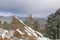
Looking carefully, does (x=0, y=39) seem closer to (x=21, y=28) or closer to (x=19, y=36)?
(x=19, y=36)

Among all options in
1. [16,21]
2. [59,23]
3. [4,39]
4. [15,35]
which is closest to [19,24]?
[16,21]

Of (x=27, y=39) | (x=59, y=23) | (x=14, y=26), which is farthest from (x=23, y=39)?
(x=14, y=26)

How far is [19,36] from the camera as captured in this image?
26.1 m

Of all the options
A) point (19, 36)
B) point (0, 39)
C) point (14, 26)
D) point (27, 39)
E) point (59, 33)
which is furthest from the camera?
point (14, 26)

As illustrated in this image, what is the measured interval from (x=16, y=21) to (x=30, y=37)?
23.9 ft

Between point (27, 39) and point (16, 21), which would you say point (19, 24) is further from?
point (27, 39)

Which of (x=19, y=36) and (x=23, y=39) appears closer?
(x=23, y=39)

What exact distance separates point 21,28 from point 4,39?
8.80 metres

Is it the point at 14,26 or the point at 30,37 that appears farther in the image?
the point at 14,26

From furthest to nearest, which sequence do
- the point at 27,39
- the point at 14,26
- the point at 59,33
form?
the point at 14,26, the point at 27,39, the point at 59,33

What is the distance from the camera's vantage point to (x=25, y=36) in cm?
2539

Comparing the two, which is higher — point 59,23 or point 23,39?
point 59,23

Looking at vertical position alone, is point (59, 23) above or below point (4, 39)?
above

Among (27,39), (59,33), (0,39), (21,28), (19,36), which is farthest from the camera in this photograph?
(21,28)
